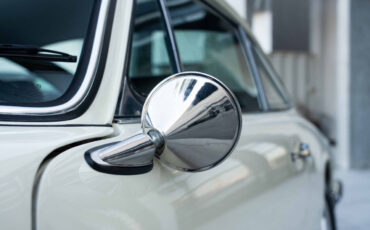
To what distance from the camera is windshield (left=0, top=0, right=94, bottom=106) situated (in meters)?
1.04

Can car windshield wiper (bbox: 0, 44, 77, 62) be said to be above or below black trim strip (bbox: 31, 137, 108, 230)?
above

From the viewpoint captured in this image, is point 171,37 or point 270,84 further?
point 270,84

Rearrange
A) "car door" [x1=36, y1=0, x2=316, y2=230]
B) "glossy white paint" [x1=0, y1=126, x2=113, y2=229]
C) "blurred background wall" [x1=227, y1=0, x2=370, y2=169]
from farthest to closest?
"blurred background wall" [x1=227, y1=0, x2=370, y2=169], "car door" [x1=36, y1=0, x2=316, y2=230], "glossy white paint" [x1=0, y1=126, x2=113, y2=229]

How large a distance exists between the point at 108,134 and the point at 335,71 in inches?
281

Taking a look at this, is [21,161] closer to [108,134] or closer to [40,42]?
[108,134]

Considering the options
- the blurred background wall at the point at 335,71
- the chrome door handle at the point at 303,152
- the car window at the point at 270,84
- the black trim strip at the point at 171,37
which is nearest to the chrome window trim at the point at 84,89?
the black trim strip at the point at 171,37

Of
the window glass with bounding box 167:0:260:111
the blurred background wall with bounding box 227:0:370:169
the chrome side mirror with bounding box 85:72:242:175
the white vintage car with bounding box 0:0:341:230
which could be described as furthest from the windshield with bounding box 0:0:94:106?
the blurred background wall with bounding box 227:0:370:169

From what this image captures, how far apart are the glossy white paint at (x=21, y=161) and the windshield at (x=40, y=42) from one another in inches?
4.5

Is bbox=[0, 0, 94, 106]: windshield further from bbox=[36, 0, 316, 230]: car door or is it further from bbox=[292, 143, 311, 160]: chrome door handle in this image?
bbox=[292, 143, 311, 160]: chrome door handle

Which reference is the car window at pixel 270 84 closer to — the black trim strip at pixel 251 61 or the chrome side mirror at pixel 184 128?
the black trim strip at pixel 251 61

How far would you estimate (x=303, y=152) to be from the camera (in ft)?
6.93

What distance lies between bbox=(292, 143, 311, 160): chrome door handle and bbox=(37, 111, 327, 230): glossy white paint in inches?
1.3

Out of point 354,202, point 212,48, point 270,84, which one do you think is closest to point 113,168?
point 270,84

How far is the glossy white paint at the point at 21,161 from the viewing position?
2.53 ft
